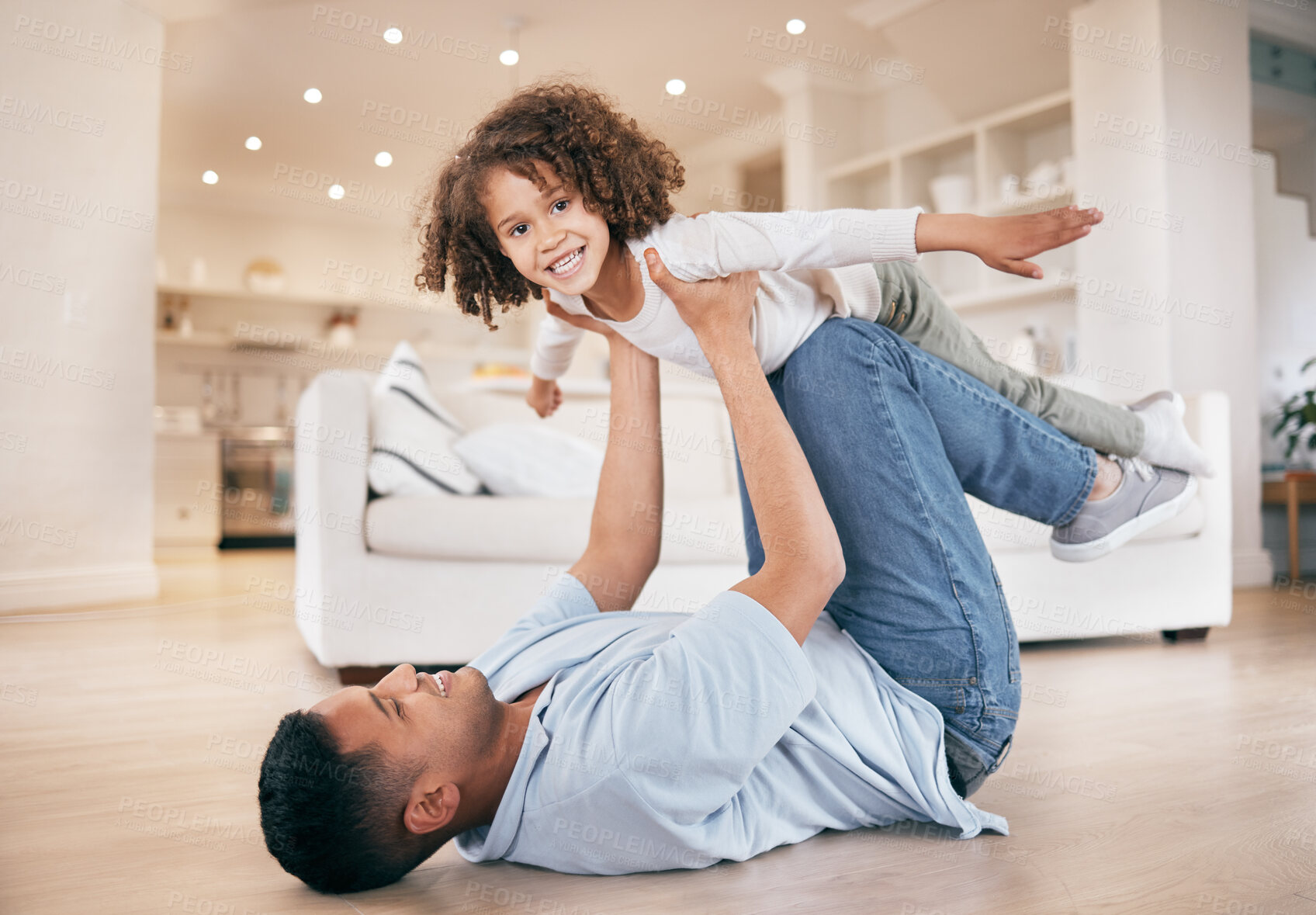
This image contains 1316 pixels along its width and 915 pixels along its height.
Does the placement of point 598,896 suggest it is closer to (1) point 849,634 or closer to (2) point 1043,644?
(1) point 849,634

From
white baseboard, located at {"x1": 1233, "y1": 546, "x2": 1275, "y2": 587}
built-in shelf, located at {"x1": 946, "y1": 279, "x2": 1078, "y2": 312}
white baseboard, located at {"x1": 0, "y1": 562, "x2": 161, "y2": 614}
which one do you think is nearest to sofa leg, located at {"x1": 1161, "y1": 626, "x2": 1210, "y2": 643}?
white baseboard, located at {"x1": 1233, "y1": 546, "x2": 1275, "y2": 587}

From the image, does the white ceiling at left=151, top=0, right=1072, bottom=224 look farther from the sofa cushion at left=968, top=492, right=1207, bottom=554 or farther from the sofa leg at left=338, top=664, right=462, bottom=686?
the sofa leg at left=338, top=664, right=462, bottom=686

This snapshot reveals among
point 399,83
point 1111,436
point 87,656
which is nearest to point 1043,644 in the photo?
point 1111,436

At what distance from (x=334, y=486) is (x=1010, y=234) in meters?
1.62

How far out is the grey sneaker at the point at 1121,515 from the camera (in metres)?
1.37

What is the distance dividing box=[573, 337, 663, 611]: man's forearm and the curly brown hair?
8.2 inches

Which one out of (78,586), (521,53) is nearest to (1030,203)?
(521,53)

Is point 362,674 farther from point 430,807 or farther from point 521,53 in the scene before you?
point 521,53

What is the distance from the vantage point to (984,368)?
144cm

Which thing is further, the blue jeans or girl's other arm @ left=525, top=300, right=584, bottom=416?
girl's other arm @ left=525, top=300, right=584, bottom=416

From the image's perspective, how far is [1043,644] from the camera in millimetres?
2650

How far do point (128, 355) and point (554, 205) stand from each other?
3279mm

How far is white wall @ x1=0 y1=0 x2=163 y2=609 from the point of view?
3.54 metres

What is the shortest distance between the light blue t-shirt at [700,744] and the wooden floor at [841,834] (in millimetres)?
44
